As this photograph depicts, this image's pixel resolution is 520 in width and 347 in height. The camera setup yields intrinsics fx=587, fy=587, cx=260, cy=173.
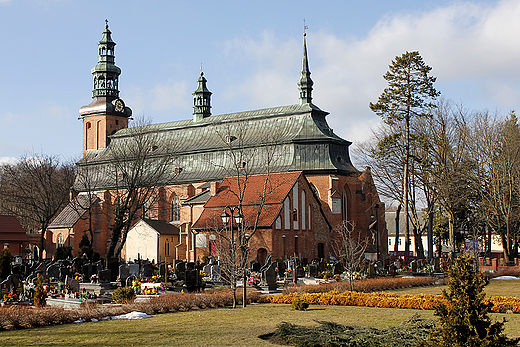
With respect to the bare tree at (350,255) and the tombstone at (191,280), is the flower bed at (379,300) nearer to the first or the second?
the bare tree at (350,255)

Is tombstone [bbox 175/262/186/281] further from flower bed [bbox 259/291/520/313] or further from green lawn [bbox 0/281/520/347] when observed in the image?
green lawn [bbox 0/281/520/347]

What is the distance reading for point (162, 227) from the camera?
56.2 m

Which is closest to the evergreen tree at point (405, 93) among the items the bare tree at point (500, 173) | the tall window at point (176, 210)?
the bare tree at point (500, 173)

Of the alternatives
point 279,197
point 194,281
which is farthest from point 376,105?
point 194,281

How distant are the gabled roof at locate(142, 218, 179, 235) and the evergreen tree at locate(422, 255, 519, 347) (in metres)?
47.7

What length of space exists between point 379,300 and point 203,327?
7.37 meters

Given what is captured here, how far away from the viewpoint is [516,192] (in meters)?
42.2

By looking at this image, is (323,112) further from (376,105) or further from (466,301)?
(466,301)

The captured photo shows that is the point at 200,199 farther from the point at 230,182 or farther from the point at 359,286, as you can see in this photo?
the point at 359,286

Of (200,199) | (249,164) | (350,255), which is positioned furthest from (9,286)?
(249,164)

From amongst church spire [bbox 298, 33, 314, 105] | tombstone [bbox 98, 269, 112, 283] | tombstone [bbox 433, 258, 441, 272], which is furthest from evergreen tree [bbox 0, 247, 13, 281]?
church spire [bbox 298, 33, 314, 105]

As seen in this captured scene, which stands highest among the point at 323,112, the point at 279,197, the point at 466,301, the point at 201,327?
the point at 323,112

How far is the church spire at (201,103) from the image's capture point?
226 ft

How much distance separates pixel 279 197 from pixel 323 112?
16849 millimetres
